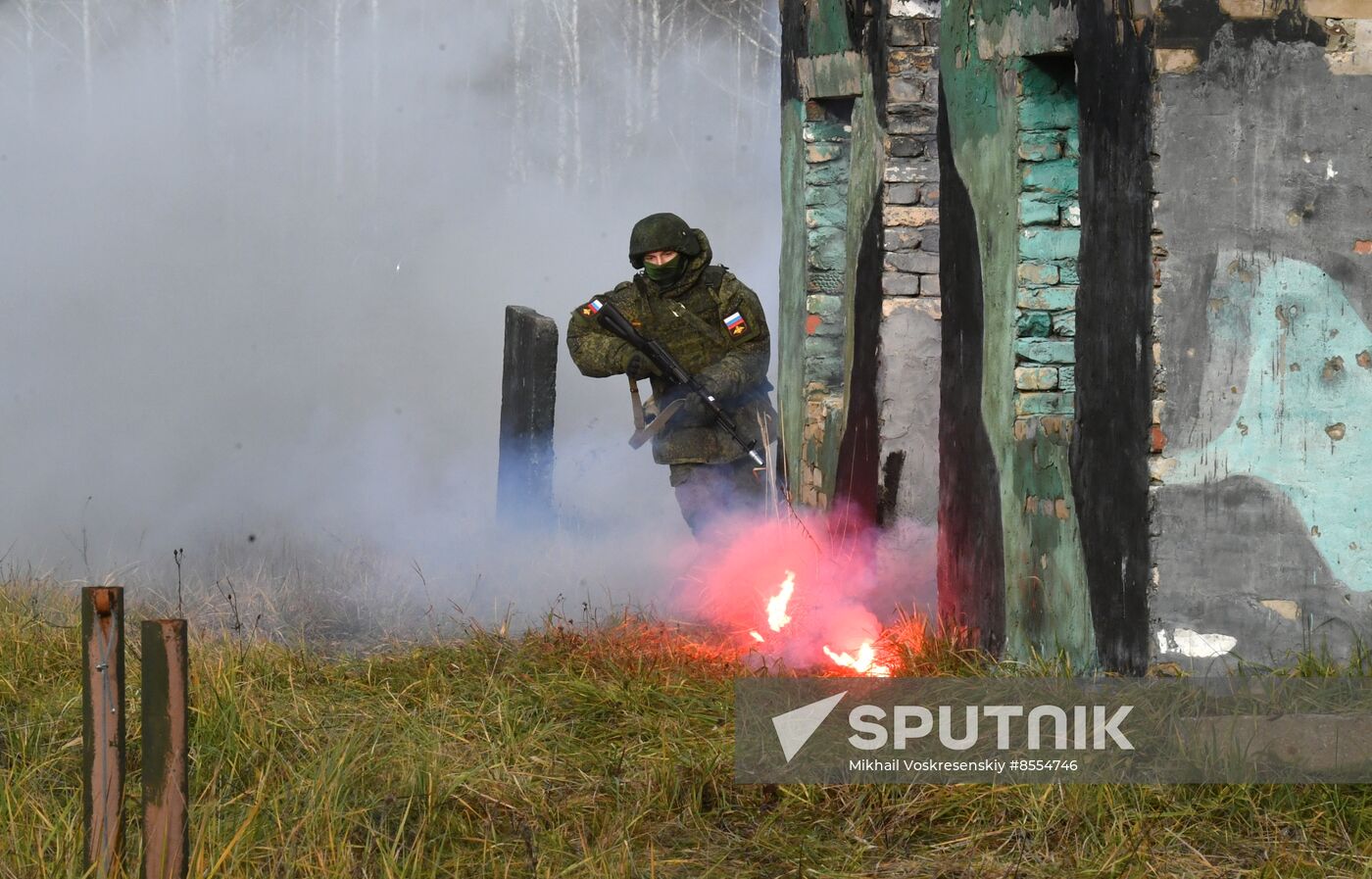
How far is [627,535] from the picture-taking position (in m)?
10.1

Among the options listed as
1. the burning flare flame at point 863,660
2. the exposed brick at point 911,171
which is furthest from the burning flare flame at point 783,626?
the exposed brick at point 911,171

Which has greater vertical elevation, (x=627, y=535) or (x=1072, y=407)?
(x=1072, y=407)

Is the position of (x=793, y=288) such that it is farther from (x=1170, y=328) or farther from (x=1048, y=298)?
(x=1170, y=328)

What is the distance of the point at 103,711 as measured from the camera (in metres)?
3.73

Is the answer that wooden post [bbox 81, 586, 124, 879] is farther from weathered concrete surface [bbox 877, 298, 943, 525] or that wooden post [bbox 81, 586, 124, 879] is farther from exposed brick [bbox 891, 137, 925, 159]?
exposed brick [bbox 891, 137, 925, 159]

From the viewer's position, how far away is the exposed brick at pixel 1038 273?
5984mm

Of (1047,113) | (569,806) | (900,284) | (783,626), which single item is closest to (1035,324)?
(1047,113)

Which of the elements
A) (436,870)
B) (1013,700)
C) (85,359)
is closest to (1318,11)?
(1013,700)

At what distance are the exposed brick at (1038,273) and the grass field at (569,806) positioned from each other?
1175mm

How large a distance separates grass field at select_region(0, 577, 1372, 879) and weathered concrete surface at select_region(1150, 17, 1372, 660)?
0.69m

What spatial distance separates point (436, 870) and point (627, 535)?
575 centimetres

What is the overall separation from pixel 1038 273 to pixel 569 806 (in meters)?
2.25

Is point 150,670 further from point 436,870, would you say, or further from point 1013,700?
point 1013,700

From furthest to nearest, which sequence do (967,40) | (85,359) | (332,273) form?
(332,273)
(85,359)
(967,40)
